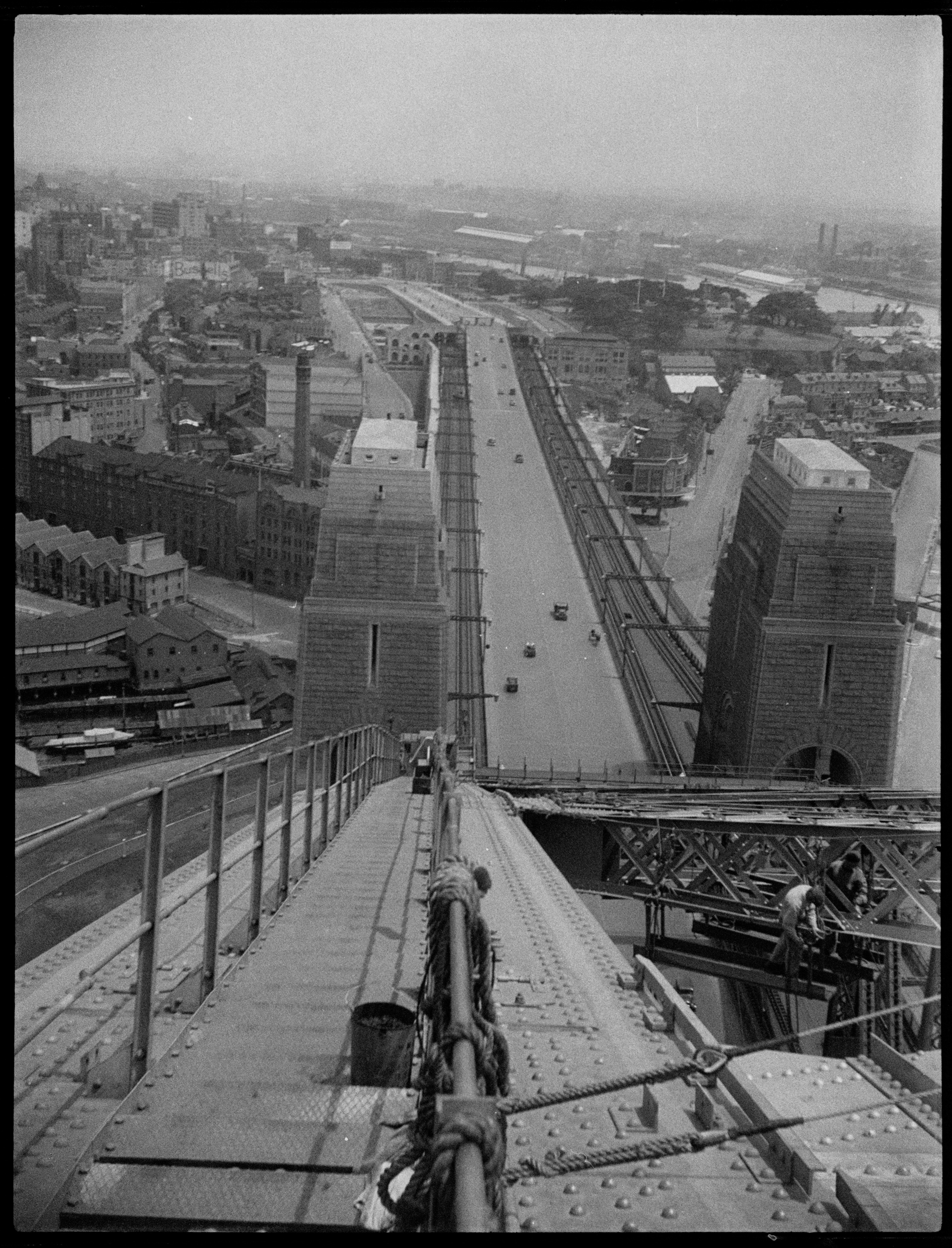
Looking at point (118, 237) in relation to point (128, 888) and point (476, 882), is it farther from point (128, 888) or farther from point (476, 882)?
point (476, 882)

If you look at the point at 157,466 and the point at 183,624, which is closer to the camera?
the point at 183,624

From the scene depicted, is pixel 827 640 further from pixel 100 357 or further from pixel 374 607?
pixel 100 357

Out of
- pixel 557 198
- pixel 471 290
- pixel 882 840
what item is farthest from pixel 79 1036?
pixel 471 290

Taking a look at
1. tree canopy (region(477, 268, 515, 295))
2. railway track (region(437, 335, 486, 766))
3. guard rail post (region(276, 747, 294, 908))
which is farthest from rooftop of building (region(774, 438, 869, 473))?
tree canopy (region(477, 268, 515, 295))

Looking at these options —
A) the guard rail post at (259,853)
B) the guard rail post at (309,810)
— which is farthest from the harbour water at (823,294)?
the guard rail post at (259,853)

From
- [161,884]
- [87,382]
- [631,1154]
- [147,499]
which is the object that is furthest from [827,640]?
[631,1154]

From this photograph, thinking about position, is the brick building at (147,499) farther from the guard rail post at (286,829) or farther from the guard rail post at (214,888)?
the guard rail post at (214,888)

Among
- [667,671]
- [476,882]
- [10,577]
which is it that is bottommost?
[667,671]
